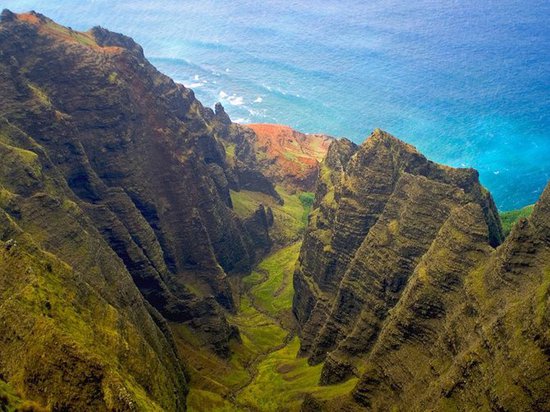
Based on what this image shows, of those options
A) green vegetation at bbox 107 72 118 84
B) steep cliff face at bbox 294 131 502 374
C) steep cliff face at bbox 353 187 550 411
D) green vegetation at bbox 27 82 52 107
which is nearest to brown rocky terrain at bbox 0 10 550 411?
steep cliff face at bbox 353 187 550 411

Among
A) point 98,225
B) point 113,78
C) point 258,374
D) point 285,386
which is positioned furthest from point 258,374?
point 113,78

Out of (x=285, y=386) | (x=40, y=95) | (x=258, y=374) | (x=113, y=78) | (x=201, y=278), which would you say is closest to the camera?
(x=285, y=386)

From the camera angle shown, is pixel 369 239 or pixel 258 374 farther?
pixel 258 374

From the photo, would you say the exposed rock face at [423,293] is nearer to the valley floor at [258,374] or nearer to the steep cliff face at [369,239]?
the steep cliff face at [369,239]

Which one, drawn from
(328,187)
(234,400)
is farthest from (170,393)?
(328,187)

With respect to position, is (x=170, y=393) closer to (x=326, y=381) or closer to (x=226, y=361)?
(x=326, y=381)

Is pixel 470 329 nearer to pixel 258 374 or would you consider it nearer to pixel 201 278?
pixel 258 374
